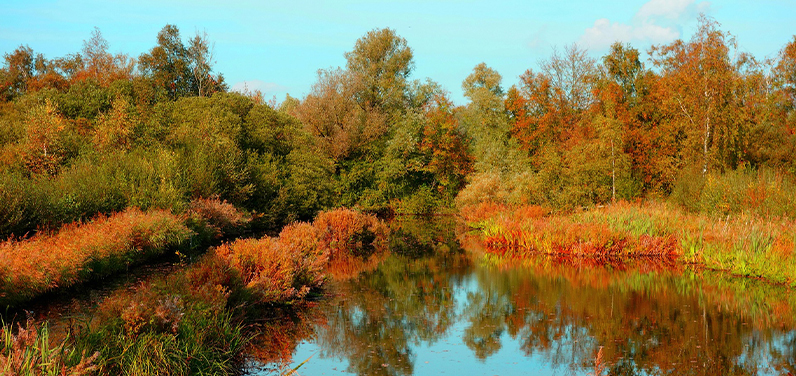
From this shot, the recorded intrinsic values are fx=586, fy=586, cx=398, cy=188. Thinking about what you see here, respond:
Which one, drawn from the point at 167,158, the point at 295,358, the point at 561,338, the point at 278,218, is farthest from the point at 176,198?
the point at 561,338

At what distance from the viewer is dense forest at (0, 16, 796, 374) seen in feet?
36.9

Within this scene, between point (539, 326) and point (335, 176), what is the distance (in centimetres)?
3103

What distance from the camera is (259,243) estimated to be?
41.2 feet

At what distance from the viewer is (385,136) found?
4300 cm

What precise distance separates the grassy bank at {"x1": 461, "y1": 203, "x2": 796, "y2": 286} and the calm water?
856mm

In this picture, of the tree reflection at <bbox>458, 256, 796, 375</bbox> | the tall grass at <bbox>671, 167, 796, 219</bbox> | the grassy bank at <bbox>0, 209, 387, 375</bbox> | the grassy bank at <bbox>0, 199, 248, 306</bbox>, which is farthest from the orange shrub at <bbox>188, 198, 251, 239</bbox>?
the tall grass at <bbox>671, 167, 796, 219</bbox>

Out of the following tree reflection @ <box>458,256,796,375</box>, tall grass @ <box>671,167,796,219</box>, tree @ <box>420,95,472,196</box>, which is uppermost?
tree @ <box>420,95,472,196</box>

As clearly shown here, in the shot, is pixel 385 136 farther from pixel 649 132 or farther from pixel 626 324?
pixel 626 324

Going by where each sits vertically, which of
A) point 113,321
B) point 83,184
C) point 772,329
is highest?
point 83,184

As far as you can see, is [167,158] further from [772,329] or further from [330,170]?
[772,329]

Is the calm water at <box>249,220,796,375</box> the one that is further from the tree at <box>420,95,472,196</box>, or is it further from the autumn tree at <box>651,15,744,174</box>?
the tree at <box>420,95,472,196</box>

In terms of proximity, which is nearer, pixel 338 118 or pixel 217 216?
pixel 217 216

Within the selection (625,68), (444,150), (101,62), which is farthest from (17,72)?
(625,68)

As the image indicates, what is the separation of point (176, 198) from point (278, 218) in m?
9.97
